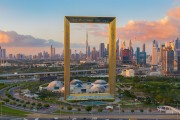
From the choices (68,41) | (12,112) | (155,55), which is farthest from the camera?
(155,55)

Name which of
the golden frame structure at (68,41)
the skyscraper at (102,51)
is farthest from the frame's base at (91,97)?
the skyscraper at (102,51)

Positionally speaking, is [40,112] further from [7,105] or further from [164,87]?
[164,87]

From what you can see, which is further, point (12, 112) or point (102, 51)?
point (102, 51)

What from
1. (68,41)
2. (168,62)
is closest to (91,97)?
(68,41)

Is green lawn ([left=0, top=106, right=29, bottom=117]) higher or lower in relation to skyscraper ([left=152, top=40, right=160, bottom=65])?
lower

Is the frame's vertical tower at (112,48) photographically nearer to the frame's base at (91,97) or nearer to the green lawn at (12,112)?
the frame's base at (91,97)

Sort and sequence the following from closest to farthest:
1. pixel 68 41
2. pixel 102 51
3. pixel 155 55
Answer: pixel 68 41
pixel 155 55
pixel 102 51

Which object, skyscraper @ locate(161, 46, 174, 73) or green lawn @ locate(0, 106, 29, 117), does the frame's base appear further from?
skyscraper @ locate(161, 46, 174, 73)

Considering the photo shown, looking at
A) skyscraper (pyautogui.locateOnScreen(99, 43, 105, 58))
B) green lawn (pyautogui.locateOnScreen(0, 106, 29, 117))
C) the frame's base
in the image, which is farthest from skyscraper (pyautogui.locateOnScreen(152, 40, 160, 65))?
green lawn (pyautogui.locateOnScreen(0, 106, 29, 117))

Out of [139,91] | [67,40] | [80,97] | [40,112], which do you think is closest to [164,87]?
Result: [139,91]

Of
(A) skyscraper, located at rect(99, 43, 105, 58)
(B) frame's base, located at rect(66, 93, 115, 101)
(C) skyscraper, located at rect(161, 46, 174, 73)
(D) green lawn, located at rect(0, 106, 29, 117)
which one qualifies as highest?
(A) skyscraper, located at rect(99, 43, 105, 58)

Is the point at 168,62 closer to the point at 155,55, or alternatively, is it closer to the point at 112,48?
the point at 112,48
